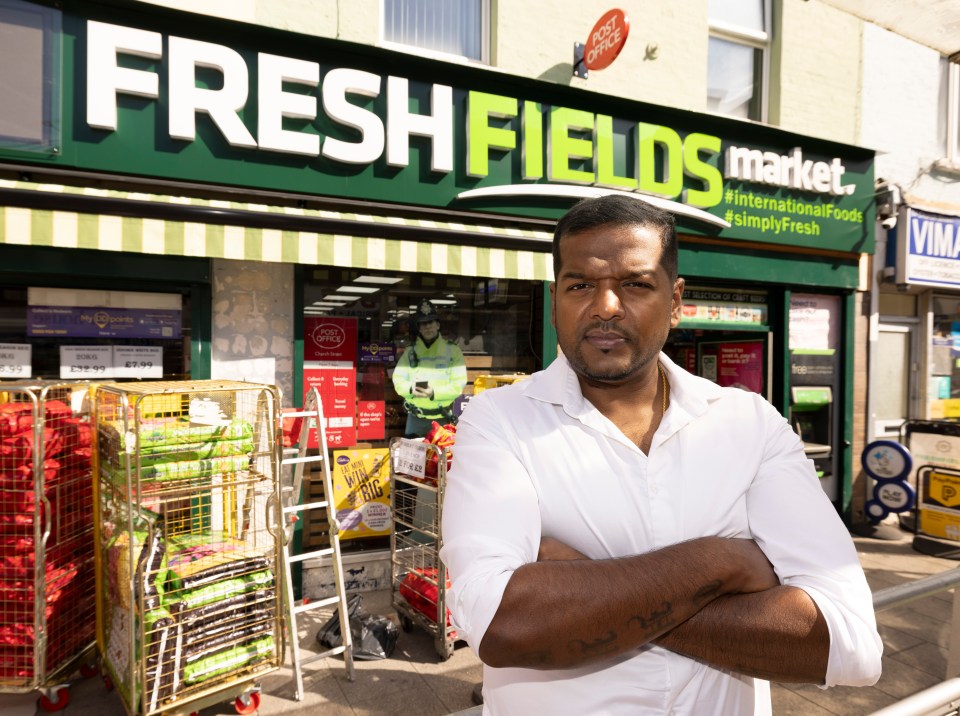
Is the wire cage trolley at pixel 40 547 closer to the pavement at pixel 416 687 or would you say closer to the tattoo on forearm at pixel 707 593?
the pavement at pixel 416 687

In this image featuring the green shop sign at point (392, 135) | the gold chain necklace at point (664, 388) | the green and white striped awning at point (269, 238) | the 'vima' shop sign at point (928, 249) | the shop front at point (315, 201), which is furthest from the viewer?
the 'vima' shop sign at point (928, 249)

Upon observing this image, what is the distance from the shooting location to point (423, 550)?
475 cm

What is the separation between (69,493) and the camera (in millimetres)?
3881

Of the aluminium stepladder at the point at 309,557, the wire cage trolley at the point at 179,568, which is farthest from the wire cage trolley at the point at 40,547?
the aluminium stepladder at the point at 309,557

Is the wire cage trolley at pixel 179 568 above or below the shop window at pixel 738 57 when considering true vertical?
below

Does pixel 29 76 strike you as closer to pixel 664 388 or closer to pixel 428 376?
pixel 428 376

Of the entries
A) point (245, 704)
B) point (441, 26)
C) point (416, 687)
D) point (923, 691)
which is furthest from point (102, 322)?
point (923, 691)

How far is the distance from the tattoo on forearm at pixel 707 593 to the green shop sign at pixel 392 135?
15.5 ft

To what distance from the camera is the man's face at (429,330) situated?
5824mm

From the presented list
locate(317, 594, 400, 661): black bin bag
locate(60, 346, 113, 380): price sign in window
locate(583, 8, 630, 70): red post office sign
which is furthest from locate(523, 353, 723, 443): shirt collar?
locate(583, 8, 630, 70): red post office sign

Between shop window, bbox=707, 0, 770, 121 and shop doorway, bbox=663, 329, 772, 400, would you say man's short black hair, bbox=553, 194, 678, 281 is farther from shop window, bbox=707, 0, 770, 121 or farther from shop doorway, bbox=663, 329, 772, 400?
shop window, bbox=707, 0, 770, 121

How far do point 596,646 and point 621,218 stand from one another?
3.21 ft

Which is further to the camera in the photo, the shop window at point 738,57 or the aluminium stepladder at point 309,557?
Answer: the shop window at point 738,57

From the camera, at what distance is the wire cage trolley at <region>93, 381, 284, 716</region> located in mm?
3230
